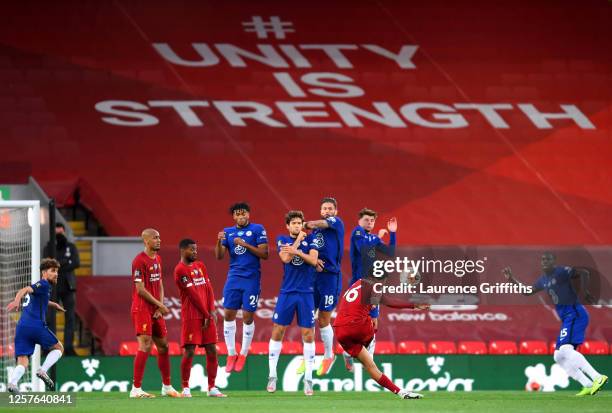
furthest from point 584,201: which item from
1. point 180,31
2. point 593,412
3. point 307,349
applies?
point 593,412

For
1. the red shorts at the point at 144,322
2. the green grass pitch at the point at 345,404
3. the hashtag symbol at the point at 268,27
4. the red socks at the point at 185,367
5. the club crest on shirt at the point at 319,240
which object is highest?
the hashtag symbol at the point at 268,27

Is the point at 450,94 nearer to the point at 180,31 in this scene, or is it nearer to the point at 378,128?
the point at 378,128

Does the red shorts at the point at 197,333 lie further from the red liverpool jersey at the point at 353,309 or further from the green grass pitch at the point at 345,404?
the red liverpool jersey at the point at 353,309

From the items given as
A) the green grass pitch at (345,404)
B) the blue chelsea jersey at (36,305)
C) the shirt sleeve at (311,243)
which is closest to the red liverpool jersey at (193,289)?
the green grass pitch at (345,404)

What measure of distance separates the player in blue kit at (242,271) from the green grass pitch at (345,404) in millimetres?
597

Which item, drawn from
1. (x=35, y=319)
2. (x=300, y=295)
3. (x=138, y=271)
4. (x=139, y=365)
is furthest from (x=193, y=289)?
(x=35, y=319)

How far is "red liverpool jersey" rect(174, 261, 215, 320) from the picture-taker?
12617mm

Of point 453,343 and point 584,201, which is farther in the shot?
point 584,201

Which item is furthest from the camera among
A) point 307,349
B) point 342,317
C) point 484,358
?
point 484,358

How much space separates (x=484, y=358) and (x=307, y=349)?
4.35 m

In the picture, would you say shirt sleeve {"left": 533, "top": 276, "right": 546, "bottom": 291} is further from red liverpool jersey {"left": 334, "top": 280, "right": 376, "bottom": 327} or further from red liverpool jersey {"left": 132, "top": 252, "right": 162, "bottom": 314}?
red liverpool jersey {"left": 132, "top": 252, "right": 162, "bottom": 314}

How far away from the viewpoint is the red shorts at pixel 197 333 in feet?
41.4

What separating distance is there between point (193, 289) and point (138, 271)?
0.56 m

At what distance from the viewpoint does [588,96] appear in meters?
20.8
